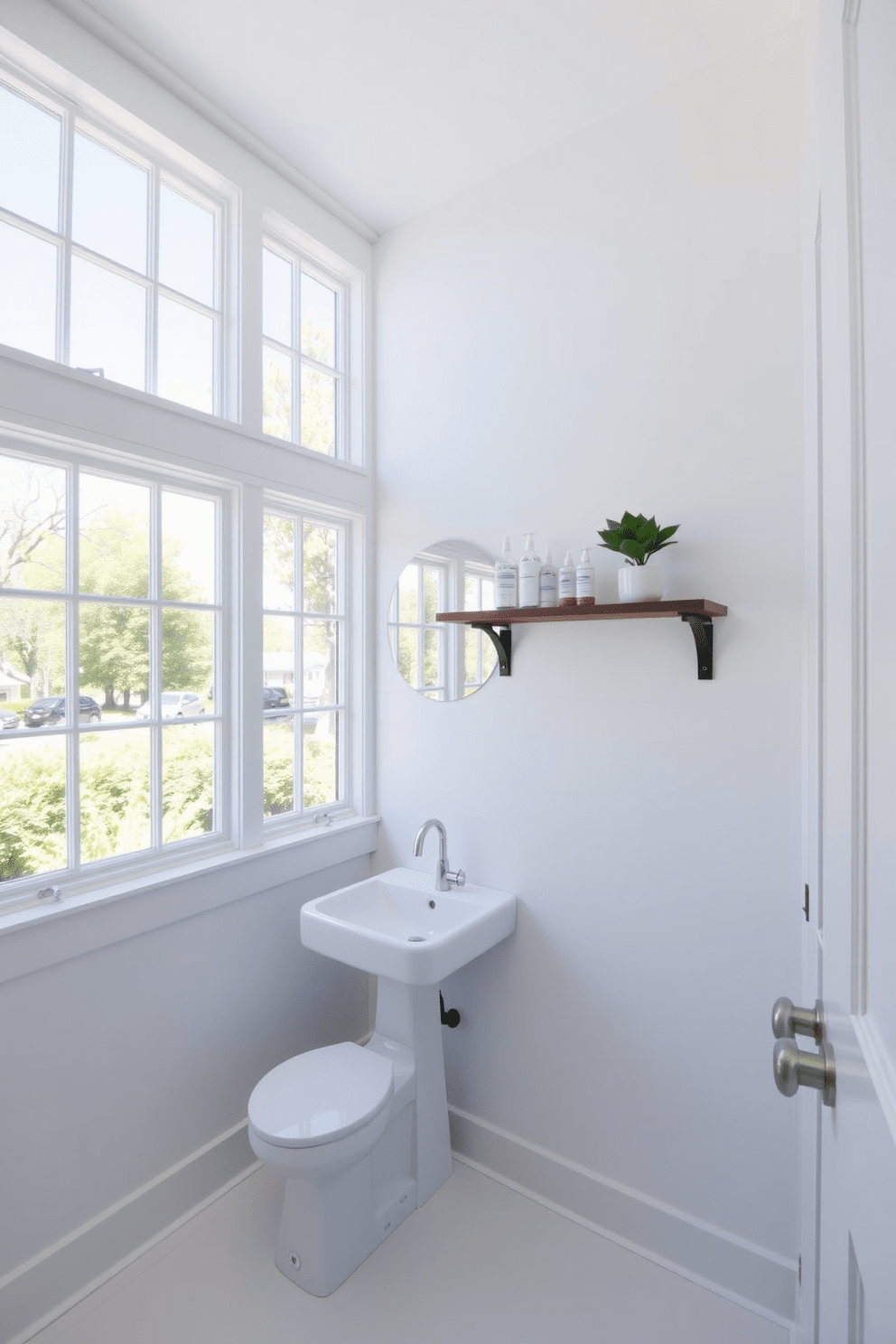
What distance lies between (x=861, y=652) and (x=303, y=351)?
2324 mm

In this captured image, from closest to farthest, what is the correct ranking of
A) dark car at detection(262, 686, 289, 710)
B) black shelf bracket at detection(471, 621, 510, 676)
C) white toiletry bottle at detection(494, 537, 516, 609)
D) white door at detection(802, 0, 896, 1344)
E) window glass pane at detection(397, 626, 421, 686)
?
white door at detection(802, 0, 896, 1344) → white toiletry bottle at detection(494, 537, 516, 609) → black shelf bracket at detection(471, 621, 510, 676) → dark car at detection(262, 686, 289, 710) → window glass pane at detection(397, 626, 421, 686)

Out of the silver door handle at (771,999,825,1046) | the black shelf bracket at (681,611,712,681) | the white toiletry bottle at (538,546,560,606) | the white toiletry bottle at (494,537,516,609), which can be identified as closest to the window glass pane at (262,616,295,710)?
the white toiletry bottle at (494,537,516,609)

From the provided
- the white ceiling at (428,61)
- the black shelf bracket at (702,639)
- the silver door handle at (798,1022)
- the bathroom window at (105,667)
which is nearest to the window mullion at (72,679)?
the bathroom window at (105,667)

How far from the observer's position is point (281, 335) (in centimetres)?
237

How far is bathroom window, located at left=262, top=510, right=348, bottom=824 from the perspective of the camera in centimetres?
232

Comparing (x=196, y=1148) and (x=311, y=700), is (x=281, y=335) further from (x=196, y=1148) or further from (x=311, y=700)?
(x=196, y=1148)

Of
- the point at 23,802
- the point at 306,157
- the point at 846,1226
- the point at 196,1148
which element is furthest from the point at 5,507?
the point at 846,1226

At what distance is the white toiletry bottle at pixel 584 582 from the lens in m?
1.87

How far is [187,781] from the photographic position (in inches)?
81.5

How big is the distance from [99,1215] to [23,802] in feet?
3.37

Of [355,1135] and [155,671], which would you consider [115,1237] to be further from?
[155,671]

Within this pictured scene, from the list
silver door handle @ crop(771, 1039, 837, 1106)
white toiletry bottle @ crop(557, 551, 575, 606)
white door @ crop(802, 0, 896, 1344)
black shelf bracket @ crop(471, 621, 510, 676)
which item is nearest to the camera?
white door @ crop(802, 0, 896, 1344)

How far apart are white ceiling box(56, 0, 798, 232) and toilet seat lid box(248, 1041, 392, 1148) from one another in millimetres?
2611

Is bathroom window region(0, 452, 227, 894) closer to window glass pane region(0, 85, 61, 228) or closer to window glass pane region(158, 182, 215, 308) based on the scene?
window glass pane region(0, 85, 61, 228)
